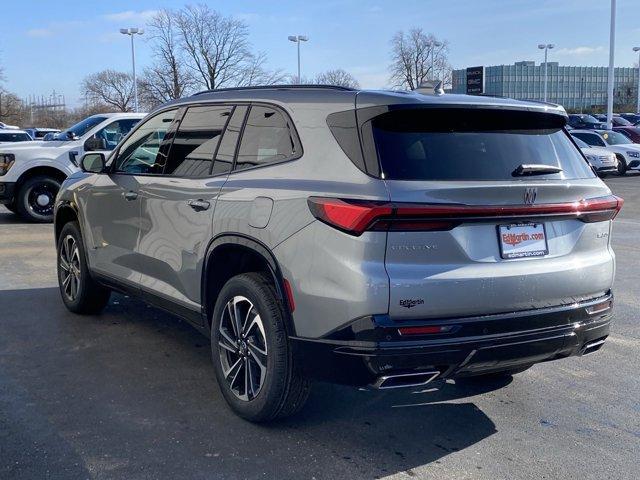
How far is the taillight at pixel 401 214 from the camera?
3203 millimetres

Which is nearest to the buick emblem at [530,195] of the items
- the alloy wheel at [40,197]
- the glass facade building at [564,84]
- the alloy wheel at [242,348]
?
the alloy wheel at [242,348]

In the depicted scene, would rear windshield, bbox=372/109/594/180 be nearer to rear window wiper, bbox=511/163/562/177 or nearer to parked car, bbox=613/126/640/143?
rear window wiper, bbox=511/163/562/177

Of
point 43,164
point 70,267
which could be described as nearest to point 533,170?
point 70,267

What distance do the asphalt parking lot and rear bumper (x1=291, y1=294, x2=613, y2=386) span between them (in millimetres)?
489

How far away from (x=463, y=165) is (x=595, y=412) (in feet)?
6.05

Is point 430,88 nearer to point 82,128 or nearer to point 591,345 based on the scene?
point 591,345

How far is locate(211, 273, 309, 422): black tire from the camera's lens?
3678 millimetres

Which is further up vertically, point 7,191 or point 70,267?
point 7,191

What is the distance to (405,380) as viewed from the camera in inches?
133

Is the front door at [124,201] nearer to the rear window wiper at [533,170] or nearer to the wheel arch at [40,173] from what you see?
the rear window wiper at [533,170]

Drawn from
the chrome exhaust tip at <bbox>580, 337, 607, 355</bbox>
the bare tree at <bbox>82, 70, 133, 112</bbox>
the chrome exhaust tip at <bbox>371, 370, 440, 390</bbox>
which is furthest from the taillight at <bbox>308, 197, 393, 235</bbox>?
the bare tree at <bbox>82, 70, 133, 112</bbox>

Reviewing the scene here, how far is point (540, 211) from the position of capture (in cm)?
352

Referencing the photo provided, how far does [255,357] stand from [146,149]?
2118 mm

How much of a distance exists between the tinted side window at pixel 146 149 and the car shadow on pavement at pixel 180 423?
136 cm
